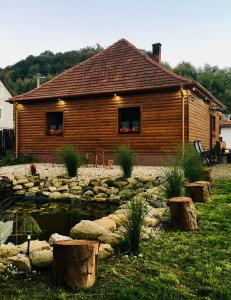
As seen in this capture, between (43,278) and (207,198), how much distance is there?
426cm

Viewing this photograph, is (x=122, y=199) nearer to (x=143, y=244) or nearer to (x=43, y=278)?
(x=143, y=244)

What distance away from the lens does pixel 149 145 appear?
520 inches

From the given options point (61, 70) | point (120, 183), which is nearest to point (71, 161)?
point (120, 183)

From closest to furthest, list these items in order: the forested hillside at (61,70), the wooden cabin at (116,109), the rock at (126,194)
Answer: the rock at (126,194)
the wooden cabin at (116,109)
the forested hillside at (61,70)

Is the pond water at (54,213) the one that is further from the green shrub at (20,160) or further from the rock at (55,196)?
the green shrub at (20,160)

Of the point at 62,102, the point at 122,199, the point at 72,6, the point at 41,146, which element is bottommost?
the point at 122,199

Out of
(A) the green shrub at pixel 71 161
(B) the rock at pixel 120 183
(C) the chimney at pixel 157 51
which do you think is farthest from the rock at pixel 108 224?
(C) the chimney at pixel 157 51

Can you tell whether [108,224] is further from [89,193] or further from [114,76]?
[114,76]

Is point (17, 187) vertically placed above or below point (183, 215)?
below

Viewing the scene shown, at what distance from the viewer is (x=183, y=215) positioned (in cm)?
464

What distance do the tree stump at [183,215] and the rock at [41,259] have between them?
1975 mm

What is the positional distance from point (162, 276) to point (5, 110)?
33.5 meters

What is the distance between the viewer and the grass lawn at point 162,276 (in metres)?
2.69

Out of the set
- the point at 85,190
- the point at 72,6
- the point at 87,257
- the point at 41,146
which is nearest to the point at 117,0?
the point at 72,6
